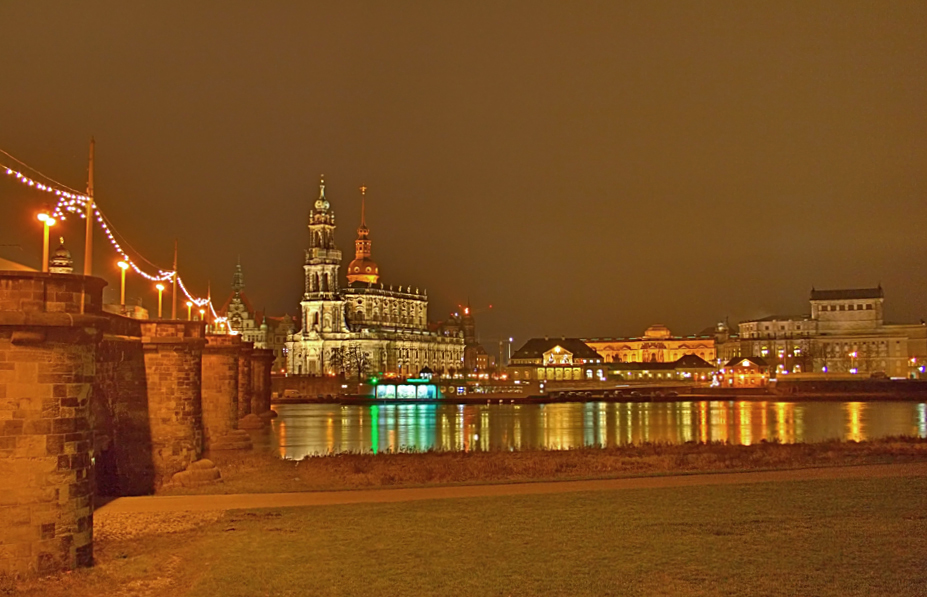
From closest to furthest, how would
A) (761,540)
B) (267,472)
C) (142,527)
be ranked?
(761,540) < (142,527) < (267,472)

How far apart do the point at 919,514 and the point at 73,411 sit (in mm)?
15904

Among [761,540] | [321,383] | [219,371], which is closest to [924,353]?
[321,383]

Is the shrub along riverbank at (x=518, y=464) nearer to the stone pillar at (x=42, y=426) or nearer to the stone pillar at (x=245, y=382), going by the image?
the stone pillar at (x=42, y=426)

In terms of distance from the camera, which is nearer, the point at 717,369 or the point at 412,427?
the point at 412,427

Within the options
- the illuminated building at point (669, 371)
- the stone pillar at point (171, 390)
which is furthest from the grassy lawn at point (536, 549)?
the illuminated building at point (669, 371)

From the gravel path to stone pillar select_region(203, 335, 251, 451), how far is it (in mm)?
15033

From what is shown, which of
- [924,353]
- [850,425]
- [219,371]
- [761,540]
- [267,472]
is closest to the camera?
[761,540]

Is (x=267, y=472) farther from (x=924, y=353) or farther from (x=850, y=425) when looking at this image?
(x=924, y=353)

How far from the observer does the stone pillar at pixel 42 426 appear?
591 inches

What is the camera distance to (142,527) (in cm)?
1889

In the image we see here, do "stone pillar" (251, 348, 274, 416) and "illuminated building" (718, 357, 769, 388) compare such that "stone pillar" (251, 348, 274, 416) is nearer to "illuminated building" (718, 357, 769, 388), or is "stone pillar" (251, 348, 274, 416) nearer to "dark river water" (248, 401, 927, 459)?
"dark river water" (248, 401, 927, 459)

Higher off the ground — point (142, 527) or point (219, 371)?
point (219, 371)

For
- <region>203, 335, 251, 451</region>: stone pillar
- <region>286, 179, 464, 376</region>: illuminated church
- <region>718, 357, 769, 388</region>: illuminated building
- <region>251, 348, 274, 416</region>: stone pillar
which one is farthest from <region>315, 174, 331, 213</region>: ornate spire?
<region>203, 335, 251, 451</region>: stone pillar

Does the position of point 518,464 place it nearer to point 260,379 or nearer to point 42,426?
point 42,426
